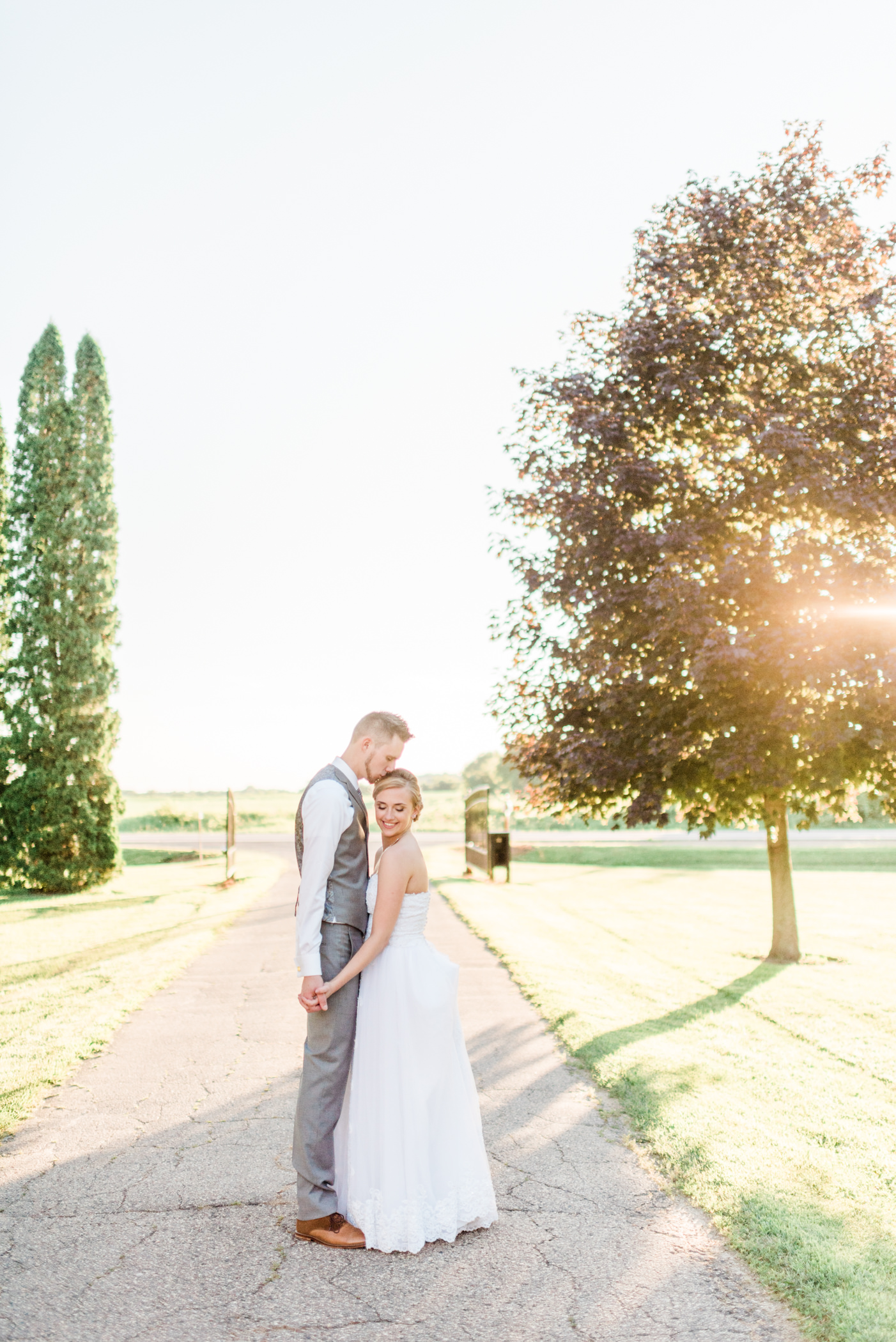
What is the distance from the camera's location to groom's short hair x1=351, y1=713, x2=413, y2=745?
4.57 m

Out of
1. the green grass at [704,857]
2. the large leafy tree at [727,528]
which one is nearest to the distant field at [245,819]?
the green grass at [704,857]

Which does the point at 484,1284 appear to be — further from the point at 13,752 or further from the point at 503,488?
the point at 13,752

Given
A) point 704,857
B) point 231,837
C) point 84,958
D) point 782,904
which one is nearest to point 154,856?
point 231,837

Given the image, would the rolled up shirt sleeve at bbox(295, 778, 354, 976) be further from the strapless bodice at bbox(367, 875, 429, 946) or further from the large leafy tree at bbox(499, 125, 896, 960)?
the large leafy tree at bbox(499, 125, 896, 960)

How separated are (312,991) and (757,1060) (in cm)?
473

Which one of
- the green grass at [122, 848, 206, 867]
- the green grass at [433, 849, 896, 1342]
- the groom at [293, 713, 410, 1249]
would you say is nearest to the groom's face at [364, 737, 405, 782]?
the groom at [293, 713, 410, 1249]

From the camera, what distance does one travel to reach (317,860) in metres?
4.40

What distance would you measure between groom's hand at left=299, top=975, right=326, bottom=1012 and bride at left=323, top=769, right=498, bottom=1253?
0.17ft

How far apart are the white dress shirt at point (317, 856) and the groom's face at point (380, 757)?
15 centimetres

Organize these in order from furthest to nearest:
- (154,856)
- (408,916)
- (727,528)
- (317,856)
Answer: (154,856) → (727,528) → (408,916) → (317,856)

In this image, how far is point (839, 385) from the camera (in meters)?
10.9

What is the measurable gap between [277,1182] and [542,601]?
7.09 m

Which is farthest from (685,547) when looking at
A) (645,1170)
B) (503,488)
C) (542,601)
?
(645,1170)

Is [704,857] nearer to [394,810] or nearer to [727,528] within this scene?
[727,528]
